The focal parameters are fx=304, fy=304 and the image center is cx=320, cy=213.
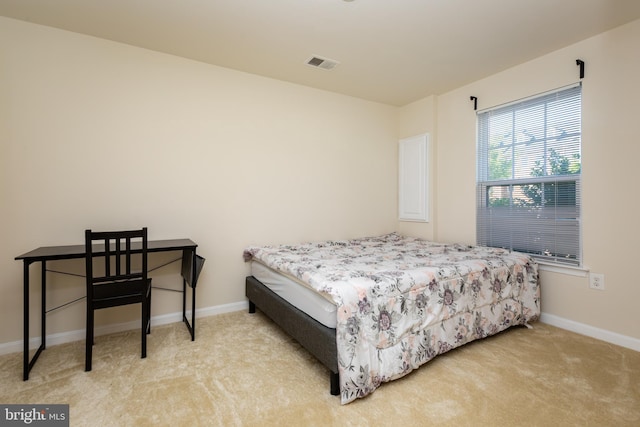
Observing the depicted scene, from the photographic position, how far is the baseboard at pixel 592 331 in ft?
7.41

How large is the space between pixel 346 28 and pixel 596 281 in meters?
2.84

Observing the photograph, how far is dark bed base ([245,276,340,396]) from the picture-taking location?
1734mm

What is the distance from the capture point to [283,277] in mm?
2385

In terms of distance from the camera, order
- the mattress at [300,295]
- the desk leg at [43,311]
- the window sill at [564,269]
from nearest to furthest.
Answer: the mattress at [300,295] < the desk leg at [43,311] < the window sill at [564,269]

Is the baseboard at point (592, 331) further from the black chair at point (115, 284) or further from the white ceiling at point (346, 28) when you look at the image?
the black chair at point (115, 284)

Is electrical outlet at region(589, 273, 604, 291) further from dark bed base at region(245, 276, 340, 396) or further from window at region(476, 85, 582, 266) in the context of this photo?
dark bed base at region(245, 276, 340, 396)

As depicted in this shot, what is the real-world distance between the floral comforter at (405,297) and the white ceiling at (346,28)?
1805 mm

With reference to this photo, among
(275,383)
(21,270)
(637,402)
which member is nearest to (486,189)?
(637,402)

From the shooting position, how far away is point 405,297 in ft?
6.28

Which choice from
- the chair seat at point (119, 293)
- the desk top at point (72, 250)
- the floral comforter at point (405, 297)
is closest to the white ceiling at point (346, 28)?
the desk top at point (72, 250)

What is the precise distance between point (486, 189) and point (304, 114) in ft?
7.10

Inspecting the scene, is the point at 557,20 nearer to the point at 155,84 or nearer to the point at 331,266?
the point at 331,266

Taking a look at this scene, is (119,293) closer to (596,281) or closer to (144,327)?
(144,327)

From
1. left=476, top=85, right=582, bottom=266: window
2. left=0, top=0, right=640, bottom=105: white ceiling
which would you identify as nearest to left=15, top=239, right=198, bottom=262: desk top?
left=0, top=0, right=640, bottom=105: white ceiling
